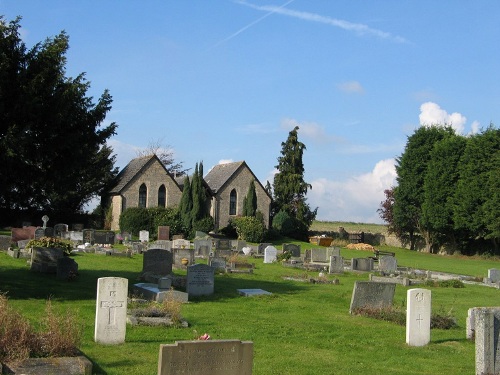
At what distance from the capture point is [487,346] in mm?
11016

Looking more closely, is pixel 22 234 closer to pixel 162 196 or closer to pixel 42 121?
pixel 42 121

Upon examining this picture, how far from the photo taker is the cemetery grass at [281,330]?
1141 centimetres

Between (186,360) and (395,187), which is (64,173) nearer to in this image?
(186,360)

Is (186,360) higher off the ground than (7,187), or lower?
lower

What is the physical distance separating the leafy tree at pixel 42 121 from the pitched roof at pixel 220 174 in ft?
152

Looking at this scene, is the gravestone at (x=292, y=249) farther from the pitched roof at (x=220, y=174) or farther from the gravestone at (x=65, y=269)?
the pitched roof at (x=220, y=174)

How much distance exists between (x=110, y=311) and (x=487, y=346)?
661cm

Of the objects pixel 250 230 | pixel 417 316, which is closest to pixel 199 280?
pixel 417 316

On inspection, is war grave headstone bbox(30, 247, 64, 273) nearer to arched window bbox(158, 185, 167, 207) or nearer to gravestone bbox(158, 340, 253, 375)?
gravestone bbox(158, 340, 253, 375)

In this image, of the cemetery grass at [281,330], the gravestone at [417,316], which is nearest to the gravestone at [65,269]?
the cemetery grass at [281,330]

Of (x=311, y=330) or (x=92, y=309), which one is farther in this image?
(x=92, y=309)

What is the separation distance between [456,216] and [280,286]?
128 ft

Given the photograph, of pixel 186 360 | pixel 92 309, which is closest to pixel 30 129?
pixel 92 309

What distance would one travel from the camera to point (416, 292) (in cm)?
1359
